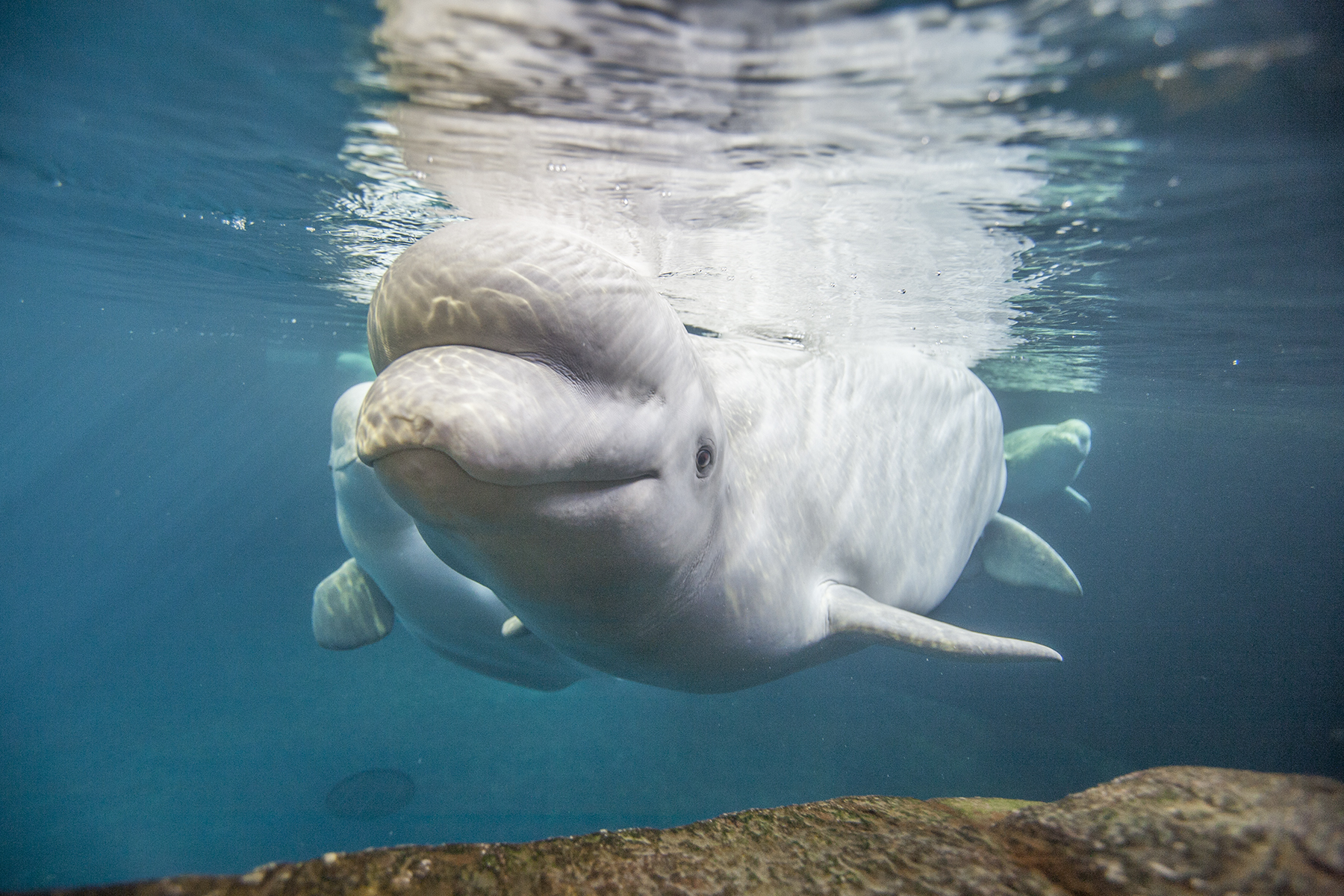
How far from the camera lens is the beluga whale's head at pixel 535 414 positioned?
2.03 m

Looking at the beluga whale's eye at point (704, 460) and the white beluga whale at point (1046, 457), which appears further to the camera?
the white beluga whale at point (1046, 457)

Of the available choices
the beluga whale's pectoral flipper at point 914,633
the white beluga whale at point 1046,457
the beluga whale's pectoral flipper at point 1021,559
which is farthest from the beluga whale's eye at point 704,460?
the white beluga whale at point 1046,457

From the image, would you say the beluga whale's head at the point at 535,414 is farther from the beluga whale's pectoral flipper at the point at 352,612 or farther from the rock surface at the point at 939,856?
the beluga whale's pectoral flipper at the point at 352,612

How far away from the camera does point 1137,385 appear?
64.1ft

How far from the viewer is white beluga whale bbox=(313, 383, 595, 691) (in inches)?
253

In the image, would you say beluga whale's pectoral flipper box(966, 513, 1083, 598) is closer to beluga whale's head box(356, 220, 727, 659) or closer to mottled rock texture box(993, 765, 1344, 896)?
mottled rock texture box(993, 765, 1344, 896)

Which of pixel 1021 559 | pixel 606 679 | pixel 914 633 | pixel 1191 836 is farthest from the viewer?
pixel 606 679

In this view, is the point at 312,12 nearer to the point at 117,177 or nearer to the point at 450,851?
the point at 450,851

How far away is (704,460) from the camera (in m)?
3.19

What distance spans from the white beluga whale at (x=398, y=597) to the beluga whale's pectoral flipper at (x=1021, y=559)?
18.3 ft

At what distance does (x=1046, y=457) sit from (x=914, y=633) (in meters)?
13.4

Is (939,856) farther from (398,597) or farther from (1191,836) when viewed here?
(398,597)

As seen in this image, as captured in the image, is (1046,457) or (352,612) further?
(1046,457)

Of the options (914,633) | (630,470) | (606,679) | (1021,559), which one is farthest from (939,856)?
(606,679)
